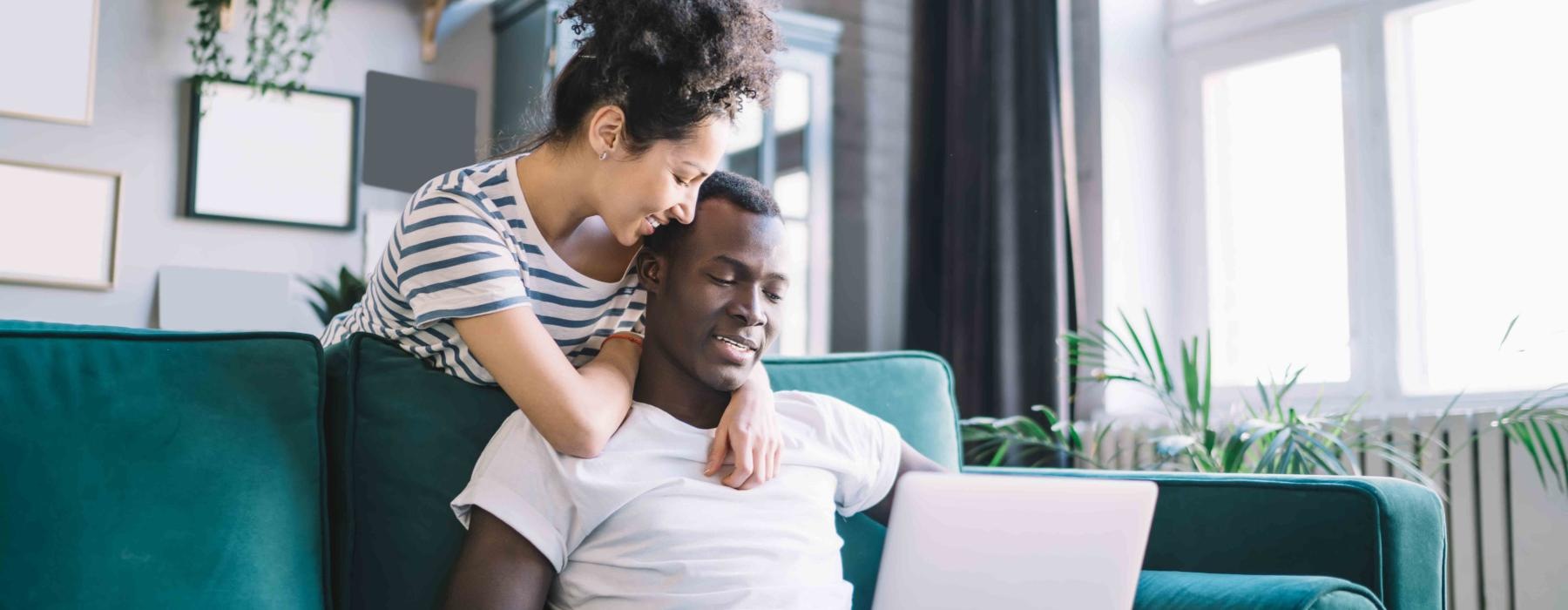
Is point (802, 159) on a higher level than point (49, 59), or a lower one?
lower

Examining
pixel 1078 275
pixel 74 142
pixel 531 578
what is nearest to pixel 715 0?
pixel 531 578

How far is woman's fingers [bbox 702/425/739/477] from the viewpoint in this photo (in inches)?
51.4

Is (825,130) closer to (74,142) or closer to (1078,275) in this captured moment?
(1078,275)

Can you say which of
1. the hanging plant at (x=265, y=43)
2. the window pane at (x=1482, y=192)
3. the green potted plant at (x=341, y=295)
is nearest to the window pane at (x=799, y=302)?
the green potted plant at (x=341, y=295)

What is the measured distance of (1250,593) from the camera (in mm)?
1223

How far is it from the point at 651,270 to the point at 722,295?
0.34ft

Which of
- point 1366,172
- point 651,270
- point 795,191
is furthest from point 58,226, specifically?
point 1366,172

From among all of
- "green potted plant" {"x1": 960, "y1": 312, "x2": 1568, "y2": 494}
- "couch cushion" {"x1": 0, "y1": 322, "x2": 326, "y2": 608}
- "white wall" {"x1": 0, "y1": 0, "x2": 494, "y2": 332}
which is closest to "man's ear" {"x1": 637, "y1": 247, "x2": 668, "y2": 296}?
"couch cushion" {"x1": 0, "y1": 322, "x2": 326, "y2": 608}

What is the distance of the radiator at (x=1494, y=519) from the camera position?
2389 millimetres

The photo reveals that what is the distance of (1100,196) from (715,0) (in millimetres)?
2076

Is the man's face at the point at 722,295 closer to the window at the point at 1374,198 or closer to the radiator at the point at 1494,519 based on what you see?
the radiator at the point at 1494,519

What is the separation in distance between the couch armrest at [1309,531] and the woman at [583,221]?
52 cm

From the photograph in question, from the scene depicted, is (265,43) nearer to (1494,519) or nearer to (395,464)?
(395,464)

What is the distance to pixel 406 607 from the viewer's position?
1281 mm
